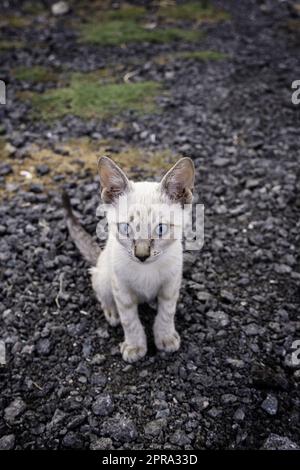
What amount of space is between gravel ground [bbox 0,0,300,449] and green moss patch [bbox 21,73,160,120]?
28cm

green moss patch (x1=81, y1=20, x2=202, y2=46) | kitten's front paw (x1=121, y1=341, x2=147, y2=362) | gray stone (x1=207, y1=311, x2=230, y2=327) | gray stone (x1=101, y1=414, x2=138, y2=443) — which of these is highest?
green moss patch (x1=81, y1=20, x2=202, y2=46)

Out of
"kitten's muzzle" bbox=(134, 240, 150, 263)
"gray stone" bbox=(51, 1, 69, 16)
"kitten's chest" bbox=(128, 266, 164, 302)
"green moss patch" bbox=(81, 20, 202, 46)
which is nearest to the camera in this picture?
"kitten's muzzle" bbox=(134, 240, 150, 263)

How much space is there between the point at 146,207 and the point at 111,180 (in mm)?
414

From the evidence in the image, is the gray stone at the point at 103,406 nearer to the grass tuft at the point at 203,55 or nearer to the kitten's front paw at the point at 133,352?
the kitten's front paw at the point at 133,352

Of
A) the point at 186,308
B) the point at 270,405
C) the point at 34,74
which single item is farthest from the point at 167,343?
the point at 34,74

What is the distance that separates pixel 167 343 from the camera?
14.1 ft

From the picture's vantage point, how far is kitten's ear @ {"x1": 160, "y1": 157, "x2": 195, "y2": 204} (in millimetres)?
3648

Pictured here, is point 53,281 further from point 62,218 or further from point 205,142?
point 205,142

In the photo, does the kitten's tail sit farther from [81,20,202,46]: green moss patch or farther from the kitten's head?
[81,20,202,46]: green moss patch

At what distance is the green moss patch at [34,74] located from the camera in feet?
30.4

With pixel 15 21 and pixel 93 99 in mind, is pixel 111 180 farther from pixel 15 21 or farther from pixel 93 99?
pixel 15 21

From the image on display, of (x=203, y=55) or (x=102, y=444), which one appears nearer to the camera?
(x=102, y=444)

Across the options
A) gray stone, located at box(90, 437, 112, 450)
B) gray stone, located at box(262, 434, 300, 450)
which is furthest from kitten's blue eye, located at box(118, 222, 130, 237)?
gray stone, located at box(262, 434, 300, 450)
